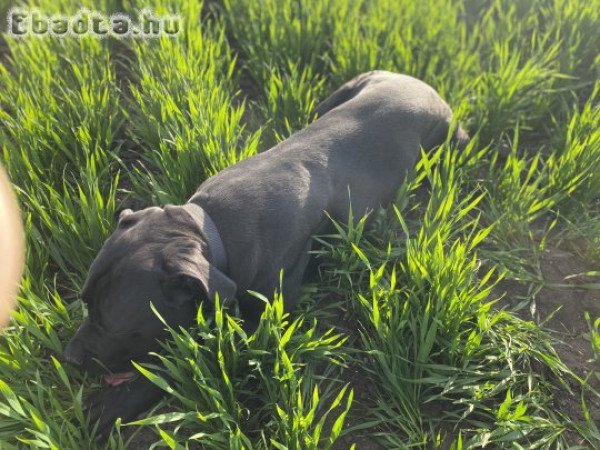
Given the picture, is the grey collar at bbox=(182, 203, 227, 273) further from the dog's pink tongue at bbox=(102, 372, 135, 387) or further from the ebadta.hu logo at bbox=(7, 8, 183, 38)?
the ebadta.hu logo at bbox=(7, 8, 183, 38)

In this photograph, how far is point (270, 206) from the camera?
216 cm

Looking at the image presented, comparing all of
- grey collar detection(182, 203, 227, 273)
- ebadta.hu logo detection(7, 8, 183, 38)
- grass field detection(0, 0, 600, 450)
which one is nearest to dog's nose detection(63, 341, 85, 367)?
grass field detection(0, 0, 600, 450)

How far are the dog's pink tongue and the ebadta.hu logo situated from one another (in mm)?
2337

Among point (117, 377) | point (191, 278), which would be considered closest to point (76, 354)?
point (117, 377)

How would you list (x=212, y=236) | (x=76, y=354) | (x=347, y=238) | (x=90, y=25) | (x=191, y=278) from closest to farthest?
(x=191, y=278) < (x=76, y=354) < (x=212, y=236) < (x=347, y=238) < (x=90, y=25)

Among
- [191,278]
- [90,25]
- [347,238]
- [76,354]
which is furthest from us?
[90,25]

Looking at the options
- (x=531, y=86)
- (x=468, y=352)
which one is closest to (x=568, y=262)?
(x=468, y=352)

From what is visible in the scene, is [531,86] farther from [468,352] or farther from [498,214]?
[468,352]

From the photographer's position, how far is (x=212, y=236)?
2.00 meters

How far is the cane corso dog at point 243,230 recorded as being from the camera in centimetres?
179

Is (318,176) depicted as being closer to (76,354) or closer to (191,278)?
(191,278)

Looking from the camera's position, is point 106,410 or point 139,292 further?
point 106,410

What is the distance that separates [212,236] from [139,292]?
37 centimetres

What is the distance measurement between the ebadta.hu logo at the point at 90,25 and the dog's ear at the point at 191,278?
82.4 inches
